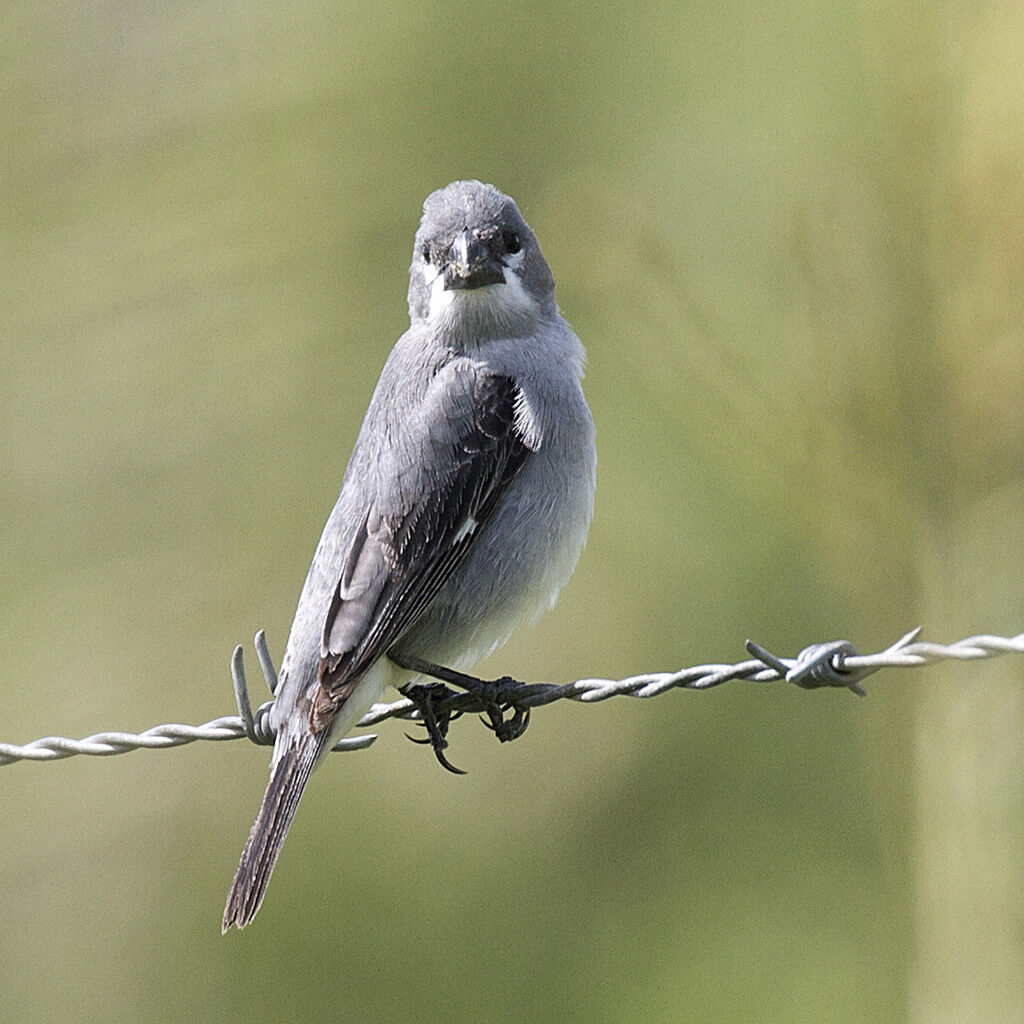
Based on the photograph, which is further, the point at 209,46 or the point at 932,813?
the point at 209,46

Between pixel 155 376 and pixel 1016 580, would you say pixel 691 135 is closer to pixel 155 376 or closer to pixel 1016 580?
pixel 155 376

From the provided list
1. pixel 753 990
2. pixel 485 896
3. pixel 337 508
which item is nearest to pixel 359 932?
pixel 485 896

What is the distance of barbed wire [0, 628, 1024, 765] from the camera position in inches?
107

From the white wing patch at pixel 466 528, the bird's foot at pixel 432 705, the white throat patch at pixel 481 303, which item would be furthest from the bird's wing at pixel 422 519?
the bird's foot at pixel 432 705

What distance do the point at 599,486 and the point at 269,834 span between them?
126 inches

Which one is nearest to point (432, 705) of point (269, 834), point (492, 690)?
point (492, 690)

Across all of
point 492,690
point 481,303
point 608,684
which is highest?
point 481,303

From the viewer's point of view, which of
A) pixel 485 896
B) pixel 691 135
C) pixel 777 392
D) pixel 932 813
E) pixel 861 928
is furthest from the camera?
pixel 691 135

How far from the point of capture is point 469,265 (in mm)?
4309

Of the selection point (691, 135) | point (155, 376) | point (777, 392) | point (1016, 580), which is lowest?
point (1016, 580)

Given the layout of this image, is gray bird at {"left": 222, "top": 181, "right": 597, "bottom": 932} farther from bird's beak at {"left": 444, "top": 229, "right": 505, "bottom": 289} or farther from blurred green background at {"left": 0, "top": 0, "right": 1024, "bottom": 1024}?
blurred green background at {"left": 0, "top": 0, "right": 1024, "bottom": 1024}

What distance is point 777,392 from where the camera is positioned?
5.14m

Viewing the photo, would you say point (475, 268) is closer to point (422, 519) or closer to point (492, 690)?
point (422, 519)

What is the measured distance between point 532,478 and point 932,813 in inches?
55.4
